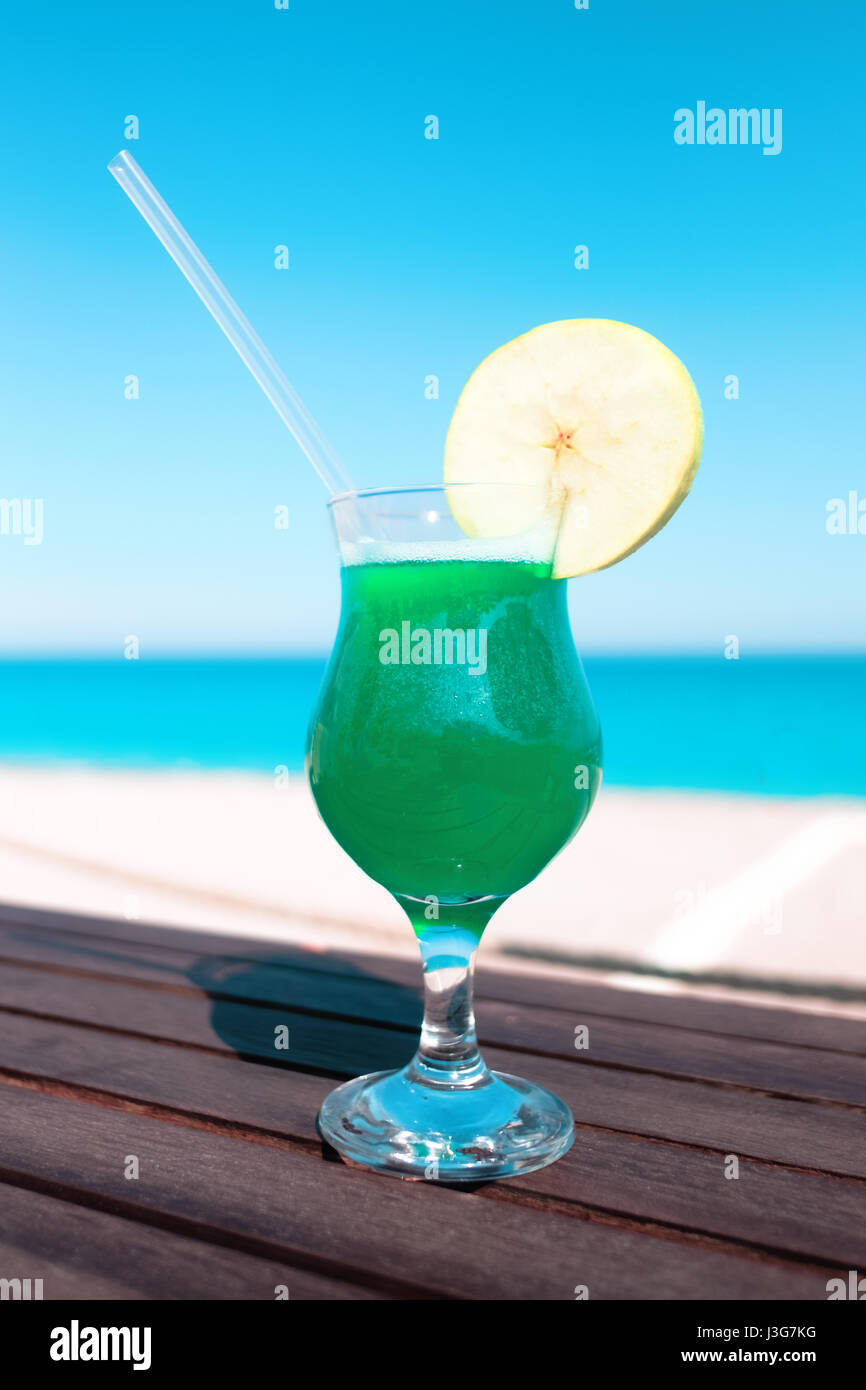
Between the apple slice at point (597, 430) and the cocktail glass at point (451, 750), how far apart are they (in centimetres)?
5

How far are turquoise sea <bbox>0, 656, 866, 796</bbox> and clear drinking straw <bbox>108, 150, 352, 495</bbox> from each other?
10.9 metres

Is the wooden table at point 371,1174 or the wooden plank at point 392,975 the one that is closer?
the wooden table at point 371,1174

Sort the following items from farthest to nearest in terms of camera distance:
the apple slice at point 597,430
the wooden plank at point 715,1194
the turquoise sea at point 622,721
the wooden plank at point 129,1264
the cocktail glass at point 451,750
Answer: the turquoise sea at point 622,721 < the apple slice at point 597,430 < the cocktail glass at point 451,750 < the wooden plank at point 715,1194 < the wooden plank at point 129,1264

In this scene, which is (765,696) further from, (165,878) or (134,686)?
(165,878)

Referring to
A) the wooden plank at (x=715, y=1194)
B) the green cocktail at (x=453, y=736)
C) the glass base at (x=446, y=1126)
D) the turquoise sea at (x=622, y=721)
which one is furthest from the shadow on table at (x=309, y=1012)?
the turquoise sea at (x=622, y=721)

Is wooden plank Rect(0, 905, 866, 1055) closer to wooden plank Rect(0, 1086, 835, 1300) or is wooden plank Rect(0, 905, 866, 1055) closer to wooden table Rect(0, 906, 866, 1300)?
wooden table Rect(0, 906, 866, 1300)

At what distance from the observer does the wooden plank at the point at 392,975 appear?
4.83 feet

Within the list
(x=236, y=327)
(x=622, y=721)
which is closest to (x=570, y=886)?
(x=236, y=327)

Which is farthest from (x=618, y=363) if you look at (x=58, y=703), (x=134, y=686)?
(x=134, y=686)

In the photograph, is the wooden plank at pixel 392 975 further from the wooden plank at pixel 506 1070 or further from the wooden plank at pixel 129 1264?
the wooden plank at pixel 129 1264

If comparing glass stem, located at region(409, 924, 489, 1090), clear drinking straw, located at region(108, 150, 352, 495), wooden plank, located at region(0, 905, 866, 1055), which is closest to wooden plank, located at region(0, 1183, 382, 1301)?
glass stem, located at region(409, 924, 489, 1090)

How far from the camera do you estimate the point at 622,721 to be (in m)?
24.8

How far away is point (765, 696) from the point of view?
28.7 m

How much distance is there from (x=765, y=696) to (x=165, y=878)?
24086 mm
